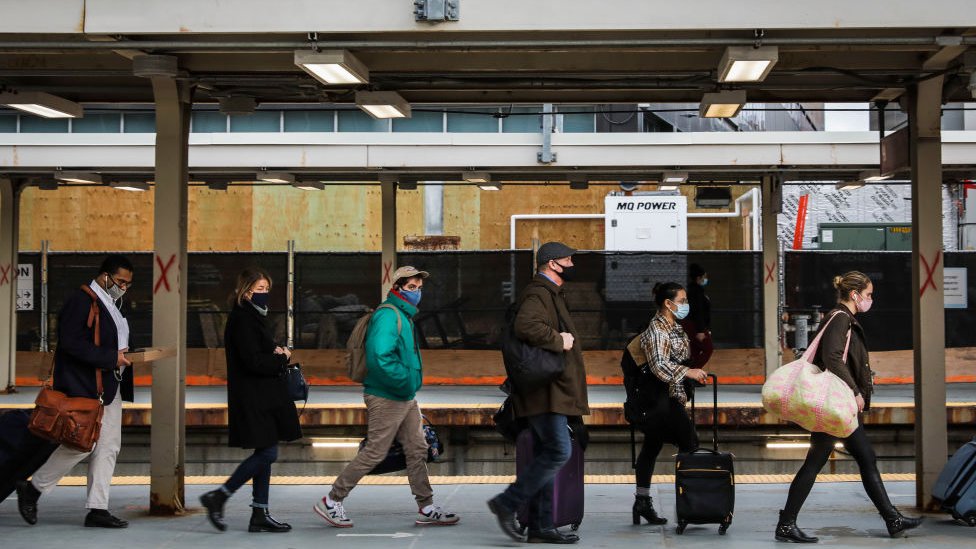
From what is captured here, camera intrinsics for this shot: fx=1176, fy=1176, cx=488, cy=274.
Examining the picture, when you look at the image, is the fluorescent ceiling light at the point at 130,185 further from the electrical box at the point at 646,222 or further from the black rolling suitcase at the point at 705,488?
the black rolling suitcase at the point at 705,488

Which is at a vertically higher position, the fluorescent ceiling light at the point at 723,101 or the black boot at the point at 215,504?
the fluorescent ceiling light at the point at 723,101

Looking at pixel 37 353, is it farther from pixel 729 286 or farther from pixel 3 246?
pixel 729 286

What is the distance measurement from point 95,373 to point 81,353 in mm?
194

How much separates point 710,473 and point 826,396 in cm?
99

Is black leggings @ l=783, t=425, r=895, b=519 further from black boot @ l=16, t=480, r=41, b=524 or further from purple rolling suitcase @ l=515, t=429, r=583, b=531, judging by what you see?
black boot @ l=16, t=480, r=41, b=524

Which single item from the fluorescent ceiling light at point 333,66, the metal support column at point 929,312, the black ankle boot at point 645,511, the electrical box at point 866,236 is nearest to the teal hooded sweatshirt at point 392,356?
the fluorescent ceiling light at point 333,66

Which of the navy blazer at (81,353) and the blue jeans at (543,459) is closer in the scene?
the blue jeans at (543,459)

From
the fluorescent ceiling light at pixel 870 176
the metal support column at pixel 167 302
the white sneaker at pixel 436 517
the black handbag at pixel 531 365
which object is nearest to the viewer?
the black handbag at pixel 531 365

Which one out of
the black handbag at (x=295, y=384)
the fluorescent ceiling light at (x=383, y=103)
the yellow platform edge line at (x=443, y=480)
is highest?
the fluorescent ceiling light at (x=383, y=103)

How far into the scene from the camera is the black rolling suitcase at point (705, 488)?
7793 mm

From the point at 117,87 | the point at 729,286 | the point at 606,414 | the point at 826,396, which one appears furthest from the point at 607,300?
the point at 826,396

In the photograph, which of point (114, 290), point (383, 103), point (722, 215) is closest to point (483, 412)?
point (383, 103)

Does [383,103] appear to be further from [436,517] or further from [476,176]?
[476,176]

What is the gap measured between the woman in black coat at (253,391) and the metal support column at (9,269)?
37.7 feet
